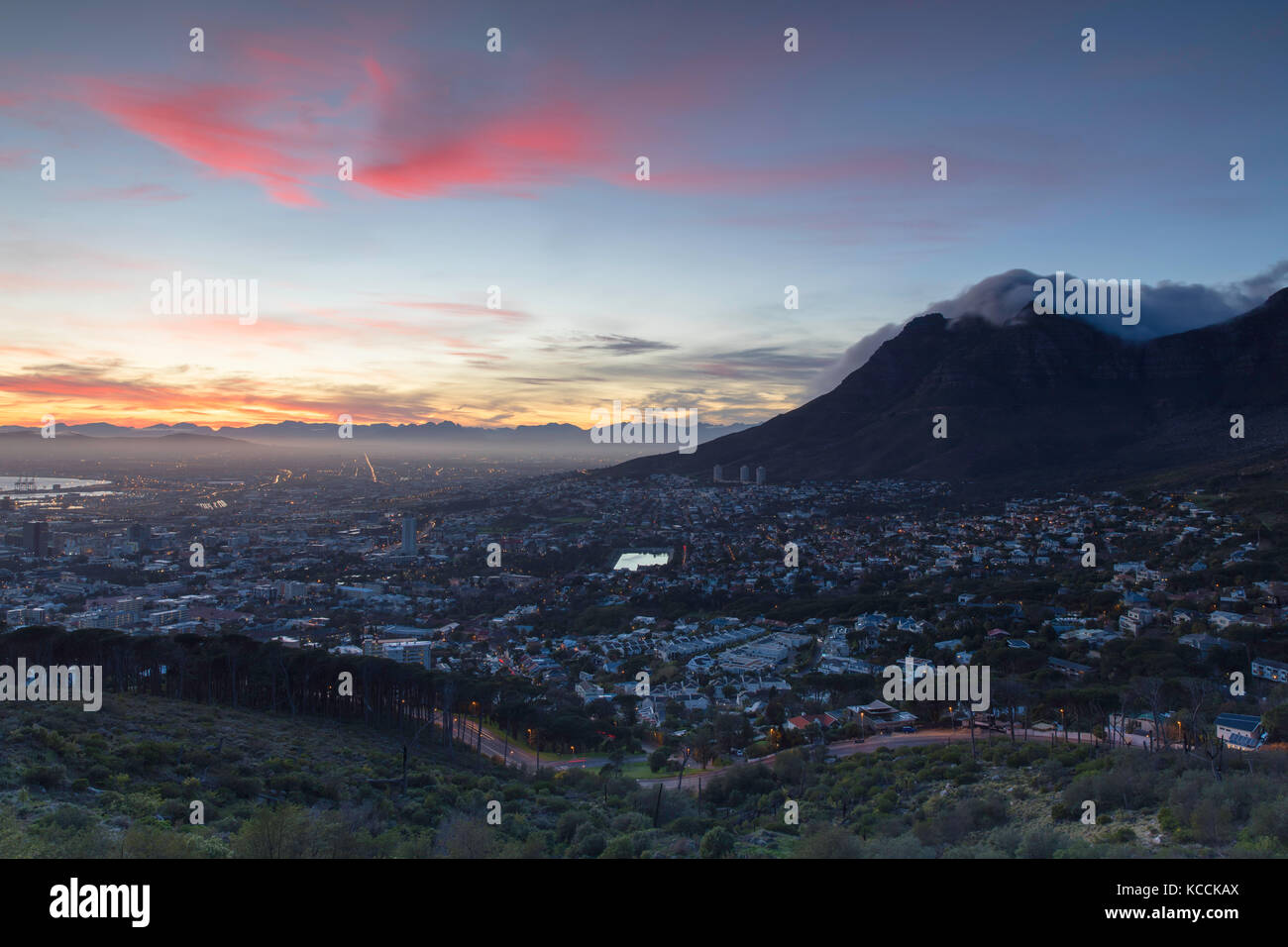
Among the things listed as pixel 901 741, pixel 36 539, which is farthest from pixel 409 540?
pixel 901 741

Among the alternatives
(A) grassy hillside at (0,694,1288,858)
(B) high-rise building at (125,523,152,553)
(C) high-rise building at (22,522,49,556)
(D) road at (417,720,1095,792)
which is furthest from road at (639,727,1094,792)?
(C) high-rise building at (22,522,49,556)

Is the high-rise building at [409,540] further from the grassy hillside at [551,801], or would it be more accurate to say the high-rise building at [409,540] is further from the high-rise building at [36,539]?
the grassy hillside at [551,801]

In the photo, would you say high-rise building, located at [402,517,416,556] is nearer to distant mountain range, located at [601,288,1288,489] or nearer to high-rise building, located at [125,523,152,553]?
high-rise building, located at [125,523,152,553]

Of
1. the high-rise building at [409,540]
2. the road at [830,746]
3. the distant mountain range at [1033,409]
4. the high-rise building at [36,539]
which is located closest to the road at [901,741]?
the road at [830,746]
